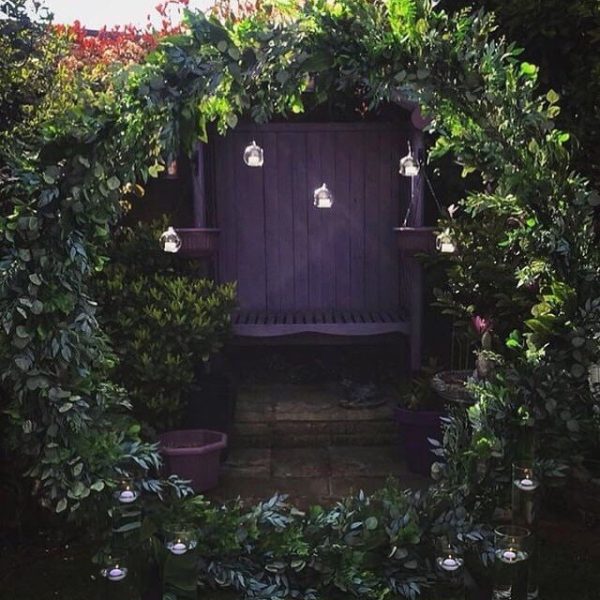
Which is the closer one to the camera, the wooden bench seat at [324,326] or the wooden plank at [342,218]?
the wooden bench seat at [324,326]

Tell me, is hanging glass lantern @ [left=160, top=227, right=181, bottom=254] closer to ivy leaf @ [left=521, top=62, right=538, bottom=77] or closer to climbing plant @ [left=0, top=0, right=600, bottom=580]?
climbing plant @ [left=0, top=0, right=600, bottom=580]

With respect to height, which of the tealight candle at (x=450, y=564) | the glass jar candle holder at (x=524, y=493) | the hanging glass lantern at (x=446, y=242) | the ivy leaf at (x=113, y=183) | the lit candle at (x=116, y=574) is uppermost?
the ivy leaf at (x=113, y=183)

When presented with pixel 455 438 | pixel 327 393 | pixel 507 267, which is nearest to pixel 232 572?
pixel 455 438

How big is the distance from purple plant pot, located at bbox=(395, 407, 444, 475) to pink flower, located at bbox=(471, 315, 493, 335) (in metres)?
0.65

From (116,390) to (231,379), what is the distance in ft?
7.75

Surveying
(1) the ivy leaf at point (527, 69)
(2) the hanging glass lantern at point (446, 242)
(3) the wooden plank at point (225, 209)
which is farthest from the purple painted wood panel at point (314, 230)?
(1) the ivy leaf at point (527, 69)

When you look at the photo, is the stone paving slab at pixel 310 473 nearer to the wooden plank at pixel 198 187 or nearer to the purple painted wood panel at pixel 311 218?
the purple painted wood panel at pixel 311 218

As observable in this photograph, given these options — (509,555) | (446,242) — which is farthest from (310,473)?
(509,555)

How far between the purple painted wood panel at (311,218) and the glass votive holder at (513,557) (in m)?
3.69

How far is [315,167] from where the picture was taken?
6.73m

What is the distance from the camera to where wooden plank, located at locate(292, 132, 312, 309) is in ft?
22.0

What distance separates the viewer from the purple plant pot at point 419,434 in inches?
A: 196

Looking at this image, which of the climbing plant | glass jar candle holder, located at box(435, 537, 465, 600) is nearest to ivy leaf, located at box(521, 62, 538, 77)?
the climbing plant

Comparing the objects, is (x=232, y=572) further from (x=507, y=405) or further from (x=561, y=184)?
(x=561, y=184)
